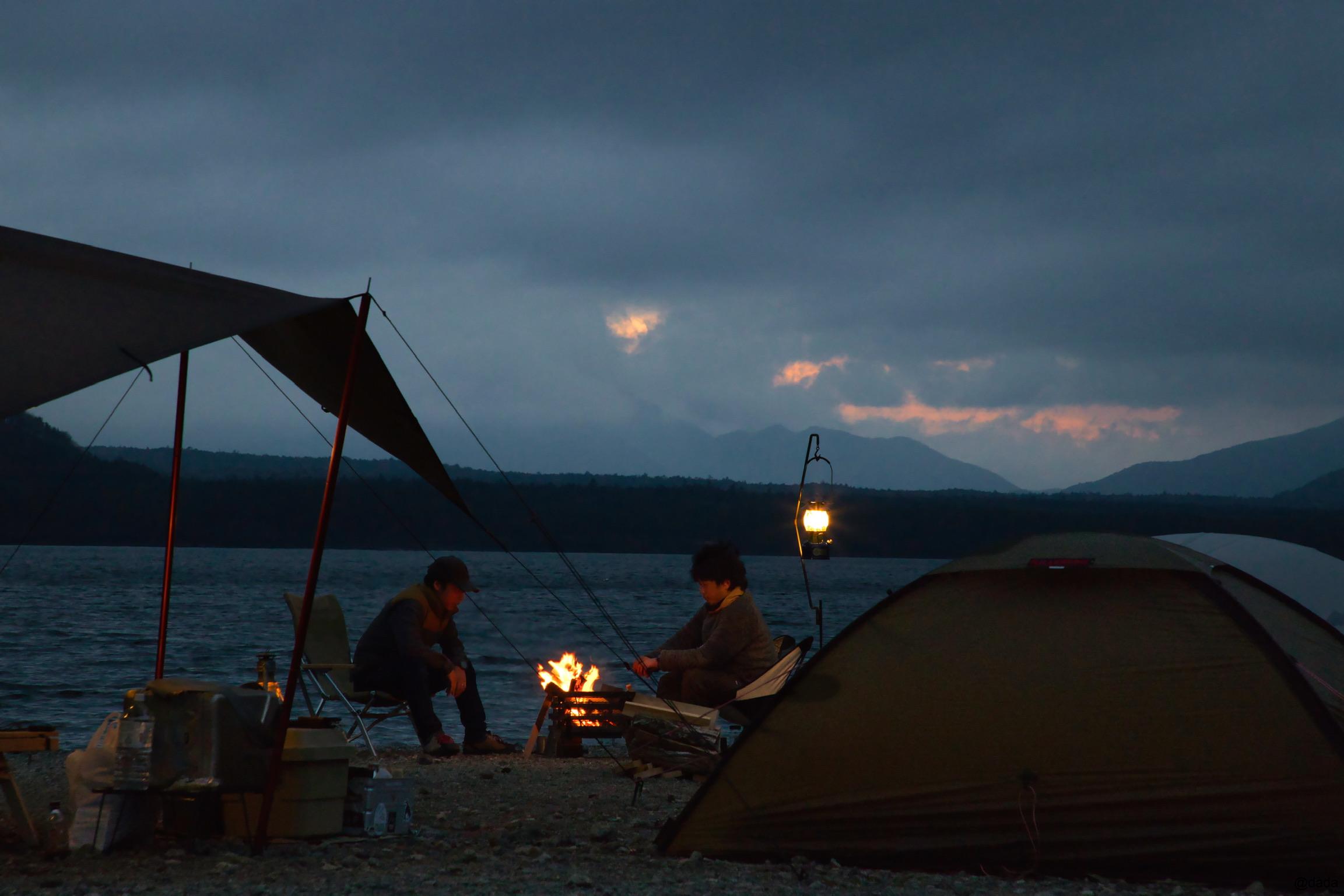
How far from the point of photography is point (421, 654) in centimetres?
621

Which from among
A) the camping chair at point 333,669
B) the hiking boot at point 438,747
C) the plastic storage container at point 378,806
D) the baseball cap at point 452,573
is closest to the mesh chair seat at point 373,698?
the camping chair at point 333,669

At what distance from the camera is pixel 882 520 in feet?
314

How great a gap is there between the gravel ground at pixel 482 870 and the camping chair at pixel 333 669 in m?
1.64

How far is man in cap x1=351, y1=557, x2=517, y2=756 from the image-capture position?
6.25 meters

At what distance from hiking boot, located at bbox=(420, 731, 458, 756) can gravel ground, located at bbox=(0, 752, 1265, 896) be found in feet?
5.27

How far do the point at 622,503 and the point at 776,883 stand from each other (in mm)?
91999

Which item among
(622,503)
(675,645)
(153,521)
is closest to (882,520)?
(622,503)

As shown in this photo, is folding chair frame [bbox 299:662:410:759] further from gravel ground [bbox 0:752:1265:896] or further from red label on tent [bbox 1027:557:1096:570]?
red label on tent [bbox 1027:557:1096:570]

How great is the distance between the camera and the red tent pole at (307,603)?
3732 mm

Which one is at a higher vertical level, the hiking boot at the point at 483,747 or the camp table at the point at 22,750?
the camp table at the point at 22,750

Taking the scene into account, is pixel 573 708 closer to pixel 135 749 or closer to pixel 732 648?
pixel 732 648

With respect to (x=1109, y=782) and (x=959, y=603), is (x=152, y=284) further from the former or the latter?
(x=1109, y=782)

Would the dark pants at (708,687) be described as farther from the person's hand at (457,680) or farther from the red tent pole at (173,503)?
the red tent pole at (173,503)

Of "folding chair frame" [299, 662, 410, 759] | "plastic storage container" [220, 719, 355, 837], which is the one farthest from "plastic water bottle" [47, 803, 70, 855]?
"folding chair frame" [299, 662, 410, 759]
